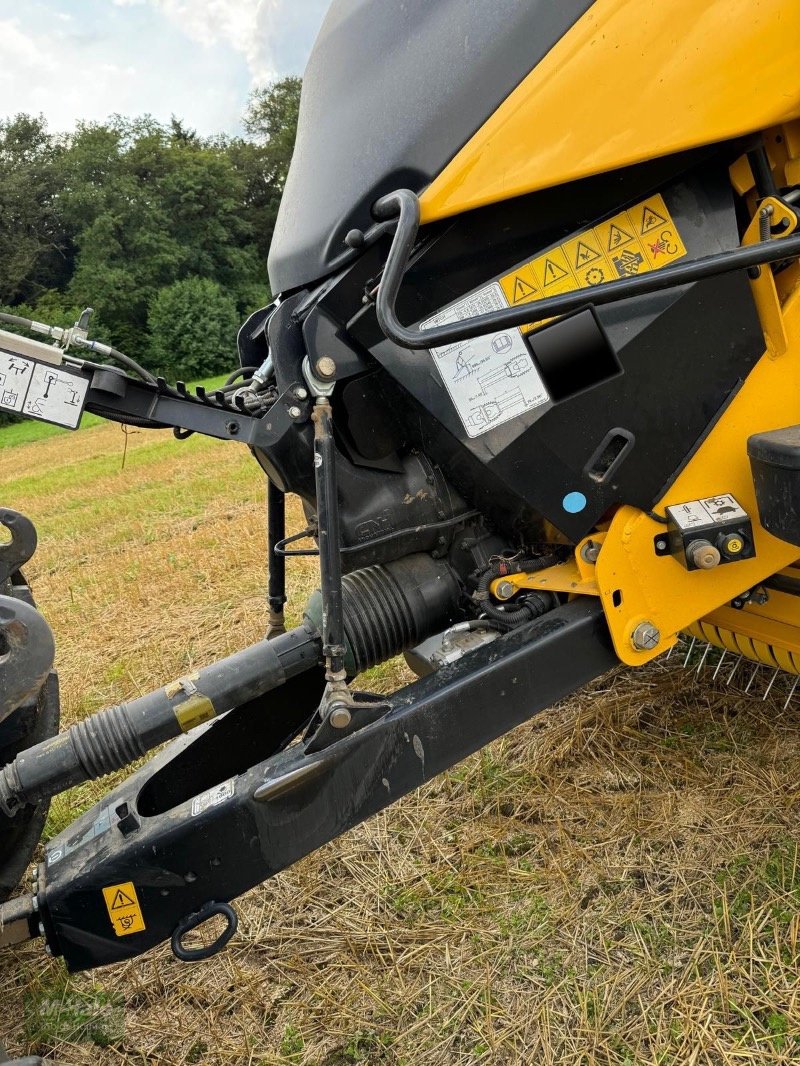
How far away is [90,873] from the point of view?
4.91ft

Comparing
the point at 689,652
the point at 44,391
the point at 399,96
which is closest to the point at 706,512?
the point at 399,96

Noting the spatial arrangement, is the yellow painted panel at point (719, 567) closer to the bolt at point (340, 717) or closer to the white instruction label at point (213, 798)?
the bolt at point (340, 717)

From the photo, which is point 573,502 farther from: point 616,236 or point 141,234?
point 141,234

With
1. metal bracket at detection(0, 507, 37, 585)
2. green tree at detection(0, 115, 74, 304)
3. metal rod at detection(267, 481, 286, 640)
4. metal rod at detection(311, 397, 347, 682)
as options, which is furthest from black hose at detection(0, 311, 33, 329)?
green tree at detection(0, 115, 74, 304)

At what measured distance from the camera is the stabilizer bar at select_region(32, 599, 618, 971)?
1511 millimetres

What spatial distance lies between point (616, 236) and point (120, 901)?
5.25 ft

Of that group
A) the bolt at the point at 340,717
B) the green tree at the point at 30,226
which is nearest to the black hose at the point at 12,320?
the bolt at the point at 340,717

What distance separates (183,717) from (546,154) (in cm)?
130

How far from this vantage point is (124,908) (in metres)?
1.52

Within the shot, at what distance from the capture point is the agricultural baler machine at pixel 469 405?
5.00 feet

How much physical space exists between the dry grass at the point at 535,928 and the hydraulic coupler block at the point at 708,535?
0.86 m

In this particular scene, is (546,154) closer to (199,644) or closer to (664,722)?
(664,722)

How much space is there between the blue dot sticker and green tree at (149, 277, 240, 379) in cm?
2985

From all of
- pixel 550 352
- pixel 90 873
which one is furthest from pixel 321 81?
pixel 90 873
